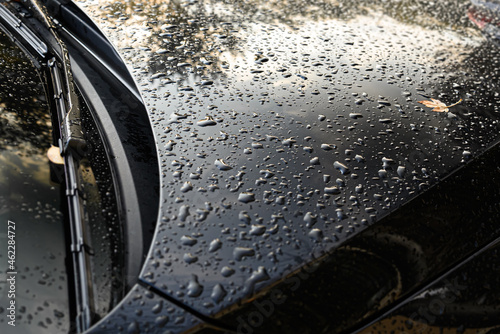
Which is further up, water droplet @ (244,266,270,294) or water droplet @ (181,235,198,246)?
water droplet @ (181,235,198,246)

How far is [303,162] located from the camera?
1195 mm

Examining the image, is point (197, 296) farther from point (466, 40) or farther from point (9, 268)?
point (466, 40)

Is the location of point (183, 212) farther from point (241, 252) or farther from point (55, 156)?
point (55, 156)

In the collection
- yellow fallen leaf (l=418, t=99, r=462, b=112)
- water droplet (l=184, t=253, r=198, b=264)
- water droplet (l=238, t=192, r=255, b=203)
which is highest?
yellow fallen leaf (l=418, t=99, r=462, b=112)

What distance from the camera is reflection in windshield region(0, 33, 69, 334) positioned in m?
0.97

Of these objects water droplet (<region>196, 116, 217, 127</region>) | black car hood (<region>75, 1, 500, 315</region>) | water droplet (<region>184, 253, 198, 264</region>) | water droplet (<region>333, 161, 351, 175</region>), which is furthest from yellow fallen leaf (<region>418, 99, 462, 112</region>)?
water droplet (<region>184, 253, 198, 264</region>)

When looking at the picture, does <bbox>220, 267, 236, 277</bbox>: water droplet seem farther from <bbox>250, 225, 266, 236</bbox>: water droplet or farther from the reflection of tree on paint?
the reflection of tree on paint

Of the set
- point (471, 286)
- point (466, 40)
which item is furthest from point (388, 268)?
point (466, 40)

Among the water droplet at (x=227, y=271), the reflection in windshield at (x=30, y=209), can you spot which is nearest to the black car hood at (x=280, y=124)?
the water droplet at (x=227, y=271)

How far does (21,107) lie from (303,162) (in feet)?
3.26

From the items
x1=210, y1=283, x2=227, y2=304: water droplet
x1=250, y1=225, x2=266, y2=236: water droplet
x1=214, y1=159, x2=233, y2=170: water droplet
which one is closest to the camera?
x1=210, y1=283, x2=227, y2=304: water droplet

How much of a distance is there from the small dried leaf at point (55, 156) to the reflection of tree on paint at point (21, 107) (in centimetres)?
3

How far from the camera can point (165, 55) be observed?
1567 mm

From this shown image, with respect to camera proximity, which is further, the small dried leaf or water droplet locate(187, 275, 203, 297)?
the small dried leaf
